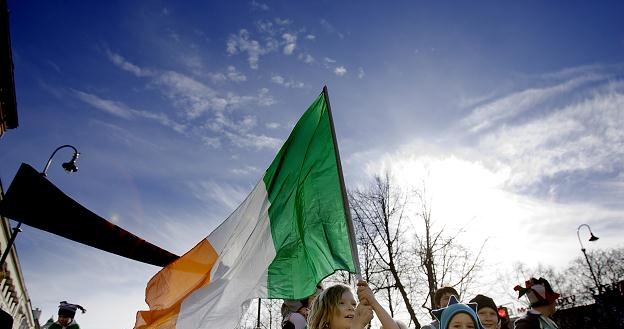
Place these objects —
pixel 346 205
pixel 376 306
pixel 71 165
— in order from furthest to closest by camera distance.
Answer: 1. pixel 71 165
2. pixel 346 205
3. pixel 376 306

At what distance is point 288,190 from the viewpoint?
461 cm

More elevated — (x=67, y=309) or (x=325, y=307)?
(x=67, y=309)

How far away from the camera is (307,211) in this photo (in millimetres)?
4465

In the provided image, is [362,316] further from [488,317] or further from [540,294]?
[540,294]

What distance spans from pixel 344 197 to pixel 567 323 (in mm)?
27580

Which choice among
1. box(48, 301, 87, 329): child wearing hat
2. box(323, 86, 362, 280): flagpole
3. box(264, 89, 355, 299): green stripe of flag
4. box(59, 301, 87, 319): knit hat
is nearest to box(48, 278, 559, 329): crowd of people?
box(323, 86, 362, 280): flagpole

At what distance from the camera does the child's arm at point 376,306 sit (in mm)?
2910

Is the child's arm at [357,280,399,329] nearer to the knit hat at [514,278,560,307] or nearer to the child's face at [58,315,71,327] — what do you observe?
the knit hat at [514,278,560,307]

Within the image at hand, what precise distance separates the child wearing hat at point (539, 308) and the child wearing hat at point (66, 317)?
772 cm

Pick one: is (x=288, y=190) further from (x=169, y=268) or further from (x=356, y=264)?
(x=169, y=268)

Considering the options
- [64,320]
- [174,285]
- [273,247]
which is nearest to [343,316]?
[273,247]

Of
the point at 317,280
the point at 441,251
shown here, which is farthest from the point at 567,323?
Answer: the point at 317,280

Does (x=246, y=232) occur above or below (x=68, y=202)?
below

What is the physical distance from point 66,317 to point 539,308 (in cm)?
836
